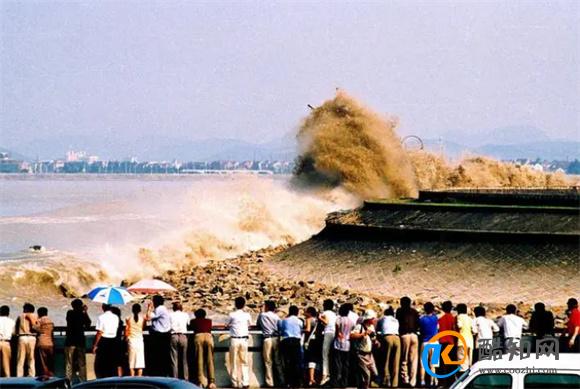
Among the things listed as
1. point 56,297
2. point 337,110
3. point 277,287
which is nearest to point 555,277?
A: point 277,287

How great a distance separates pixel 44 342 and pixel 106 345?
38.5 inches

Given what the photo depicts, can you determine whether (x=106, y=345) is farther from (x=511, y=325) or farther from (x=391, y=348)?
(x=511, y=325)

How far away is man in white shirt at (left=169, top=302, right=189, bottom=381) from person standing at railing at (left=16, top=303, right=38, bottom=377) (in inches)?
84.1

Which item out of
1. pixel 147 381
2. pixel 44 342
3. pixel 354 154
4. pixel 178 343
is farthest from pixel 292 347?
pixel 354 154

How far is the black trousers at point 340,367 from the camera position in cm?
2297

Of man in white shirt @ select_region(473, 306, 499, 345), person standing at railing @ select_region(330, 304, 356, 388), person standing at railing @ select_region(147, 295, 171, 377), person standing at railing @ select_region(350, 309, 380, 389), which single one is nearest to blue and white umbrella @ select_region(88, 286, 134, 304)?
person standing at railing @ select_region(147, 295, 171, 377)

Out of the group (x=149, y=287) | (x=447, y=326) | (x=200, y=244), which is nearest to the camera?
(x=447, y=326)

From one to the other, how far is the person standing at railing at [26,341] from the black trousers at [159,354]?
5.82ft

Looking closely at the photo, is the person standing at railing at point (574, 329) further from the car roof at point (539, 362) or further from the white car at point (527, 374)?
the white car at point (527, 374)

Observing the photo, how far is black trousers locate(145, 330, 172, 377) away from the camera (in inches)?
920

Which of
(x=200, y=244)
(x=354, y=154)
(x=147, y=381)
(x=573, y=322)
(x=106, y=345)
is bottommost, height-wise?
(x=147, y=381)

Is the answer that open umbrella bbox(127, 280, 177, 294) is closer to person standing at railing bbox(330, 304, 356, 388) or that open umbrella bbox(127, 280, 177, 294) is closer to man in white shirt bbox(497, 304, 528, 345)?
person standing at railing bbox(330, 304, 356, 388)

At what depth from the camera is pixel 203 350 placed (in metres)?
23.3

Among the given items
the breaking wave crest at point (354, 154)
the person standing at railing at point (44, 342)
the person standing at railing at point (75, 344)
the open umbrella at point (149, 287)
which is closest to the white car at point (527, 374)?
the person standing at railing at point (75, 344)
